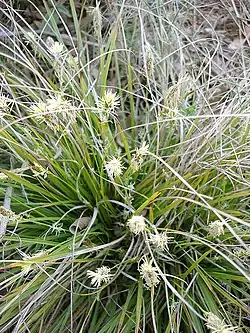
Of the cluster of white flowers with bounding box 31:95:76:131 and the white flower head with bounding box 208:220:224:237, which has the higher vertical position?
the cluster of white flowers with bounding box 31:95:76:131


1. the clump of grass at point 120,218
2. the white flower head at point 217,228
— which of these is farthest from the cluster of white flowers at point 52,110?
the white flower head at point 217,228

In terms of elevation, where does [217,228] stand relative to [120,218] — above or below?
above

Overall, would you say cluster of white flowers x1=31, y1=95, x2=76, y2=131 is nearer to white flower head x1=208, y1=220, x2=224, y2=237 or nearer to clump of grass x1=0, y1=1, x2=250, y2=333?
clump of grass x1=0, y1=1, x2=250, y2=333

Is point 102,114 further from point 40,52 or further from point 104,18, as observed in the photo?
point 104,18

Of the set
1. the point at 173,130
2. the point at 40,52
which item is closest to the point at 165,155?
the point at 173,130

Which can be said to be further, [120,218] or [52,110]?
[120,218]

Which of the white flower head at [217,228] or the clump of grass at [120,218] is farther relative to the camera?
the clump of grass at [120,218]

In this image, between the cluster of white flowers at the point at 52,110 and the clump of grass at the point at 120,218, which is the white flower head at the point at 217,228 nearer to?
the clump of grass at the point at 120,218

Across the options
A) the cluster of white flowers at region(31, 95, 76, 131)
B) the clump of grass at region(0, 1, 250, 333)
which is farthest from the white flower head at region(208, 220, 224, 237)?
the cluster of white flowers at region(31, 95, 76, 131)

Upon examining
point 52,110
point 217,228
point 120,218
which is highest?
point 52,110

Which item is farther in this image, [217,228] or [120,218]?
[120,218]

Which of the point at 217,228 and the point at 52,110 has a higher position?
the point at 52,110
